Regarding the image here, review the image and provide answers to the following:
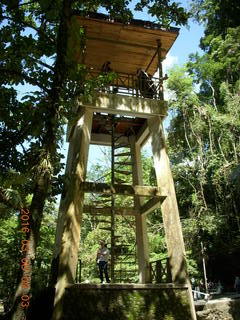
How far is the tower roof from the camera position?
11.0 metres

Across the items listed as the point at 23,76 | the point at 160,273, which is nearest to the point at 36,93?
the point at 23,76

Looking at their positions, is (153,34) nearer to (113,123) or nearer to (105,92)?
(105,92)

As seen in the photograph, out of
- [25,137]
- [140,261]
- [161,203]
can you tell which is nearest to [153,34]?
[161,203]

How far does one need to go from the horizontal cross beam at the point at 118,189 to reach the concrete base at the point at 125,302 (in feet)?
8.15

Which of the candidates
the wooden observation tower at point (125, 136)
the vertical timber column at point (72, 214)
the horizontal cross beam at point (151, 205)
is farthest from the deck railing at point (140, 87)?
the horizontal cross beam at point (151, 205)

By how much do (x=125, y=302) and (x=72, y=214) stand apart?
2.53 meters

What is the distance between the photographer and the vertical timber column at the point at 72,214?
8609 mm

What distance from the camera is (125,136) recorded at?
13.8 m

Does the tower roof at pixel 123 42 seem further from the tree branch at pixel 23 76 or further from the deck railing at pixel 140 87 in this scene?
the tree branch at pixel 23 76

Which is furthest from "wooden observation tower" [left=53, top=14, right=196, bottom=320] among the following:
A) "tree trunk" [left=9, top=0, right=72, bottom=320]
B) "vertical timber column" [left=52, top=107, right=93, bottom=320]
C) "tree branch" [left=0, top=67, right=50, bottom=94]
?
"tree branch" [left=0, top=67, right=50, bottom=94]

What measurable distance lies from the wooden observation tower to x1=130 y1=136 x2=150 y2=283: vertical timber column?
0.03 meters

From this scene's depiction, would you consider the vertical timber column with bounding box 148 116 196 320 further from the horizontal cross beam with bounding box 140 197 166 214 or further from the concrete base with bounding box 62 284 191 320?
the concrete base with bounding box 62 284 191 320

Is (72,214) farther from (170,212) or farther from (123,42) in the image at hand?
(123,42)

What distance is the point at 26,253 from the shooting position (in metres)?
5.70
